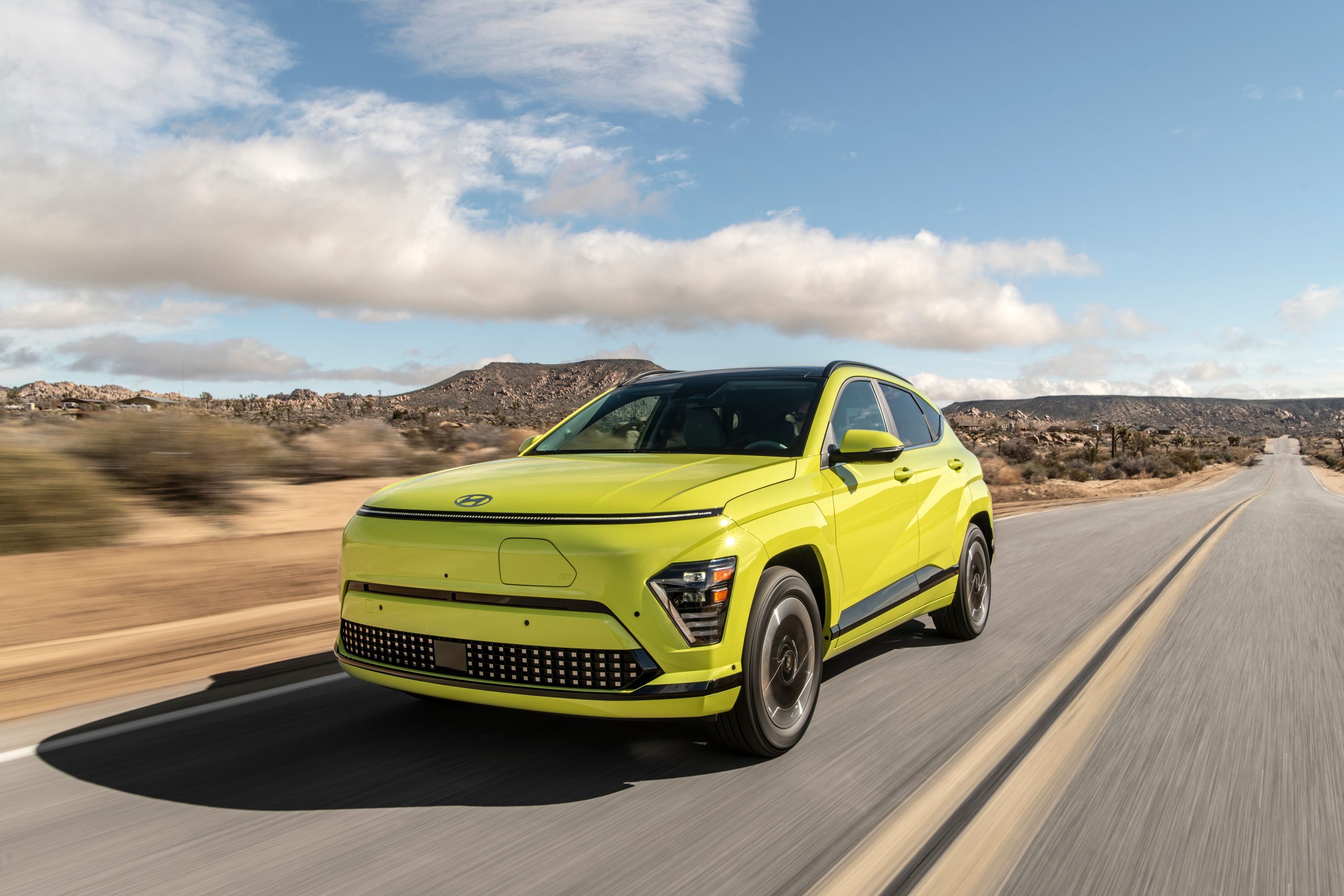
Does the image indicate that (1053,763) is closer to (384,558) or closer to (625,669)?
(625,669)

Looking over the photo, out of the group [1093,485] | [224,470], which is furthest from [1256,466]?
[224,470]

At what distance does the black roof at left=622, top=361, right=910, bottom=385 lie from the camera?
564 cm

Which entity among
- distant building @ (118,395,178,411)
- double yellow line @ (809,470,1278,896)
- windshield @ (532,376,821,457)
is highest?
distant building @ (118,395,178,411)

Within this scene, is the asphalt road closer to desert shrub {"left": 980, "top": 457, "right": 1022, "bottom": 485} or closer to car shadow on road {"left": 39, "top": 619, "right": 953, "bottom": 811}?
car shadow on road {"left": 39, "top": 619, "right": 953, "bottom": 811}

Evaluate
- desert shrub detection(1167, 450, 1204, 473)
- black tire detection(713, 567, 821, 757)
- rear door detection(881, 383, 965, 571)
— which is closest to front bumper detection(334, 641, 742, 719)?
black tire detection(713, 567, 821, 757)

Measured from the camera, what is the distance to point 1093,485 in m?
41.0

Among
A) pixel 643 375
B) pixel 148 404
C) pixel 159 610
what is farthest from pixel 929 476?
pixel 148 404

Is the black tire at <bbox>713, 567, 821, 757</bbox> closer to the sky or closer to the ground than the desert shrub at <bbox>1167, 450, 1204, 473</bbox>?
closer to the sky

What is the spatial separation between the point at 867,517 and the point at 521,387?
279 ft

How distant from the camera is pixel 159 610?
25.0ft

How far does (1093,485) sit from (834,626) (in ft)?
131

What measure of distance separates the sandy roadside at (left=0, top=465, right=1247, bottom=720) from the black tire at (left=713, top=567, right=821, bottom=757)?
354cm

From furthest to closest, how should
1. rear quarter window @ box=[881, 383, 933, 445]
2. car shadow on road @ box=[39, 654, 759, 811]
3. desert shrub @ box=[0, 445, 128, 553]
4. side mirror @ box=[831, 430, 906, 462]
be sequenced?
desert shrub @ box=[0, 445, 128, 553]
rear quarter window @ box=[881, 383, 933, 445]
side mirror @ box=[831, 430, 906, 462]
car shadow on road @ box=[39, 654, 759, 811]

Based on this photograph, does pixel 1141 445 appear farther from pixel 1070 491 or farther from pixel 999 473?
pixel 1070 491
